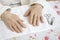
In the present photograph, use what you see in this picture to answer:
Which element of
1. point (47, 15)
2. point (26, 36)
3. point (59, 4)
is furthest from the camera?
point (59, 4)

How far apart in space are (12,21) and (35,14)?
150 mm

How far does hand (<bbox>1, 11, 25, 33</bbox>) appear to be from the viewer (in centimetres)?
78

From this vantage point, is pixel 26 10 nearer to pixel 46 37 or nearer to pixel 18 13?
pixel 18 13

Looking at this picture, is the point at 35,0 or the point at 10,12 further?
the point at 35,0

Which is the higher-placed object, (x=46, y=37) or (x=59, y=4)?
(x=59, y=4)

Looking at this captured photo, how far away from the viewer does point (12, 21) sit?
83cm

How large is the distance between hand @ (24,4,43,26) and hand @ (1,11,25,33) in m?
0.06

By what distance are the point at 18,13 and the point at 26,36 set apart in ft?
0.63

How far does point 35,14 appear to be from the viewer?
88 centimetres

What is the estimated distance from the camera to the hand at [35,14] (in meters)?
0.83

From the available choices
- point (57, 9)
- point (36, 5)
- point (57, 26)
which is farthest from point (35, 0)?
point (57, 26)

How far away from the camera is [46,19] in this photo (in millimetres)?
852

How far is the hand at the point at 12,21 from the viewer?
78 cm

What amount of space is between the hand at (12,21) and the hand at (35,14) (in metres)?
0.06
